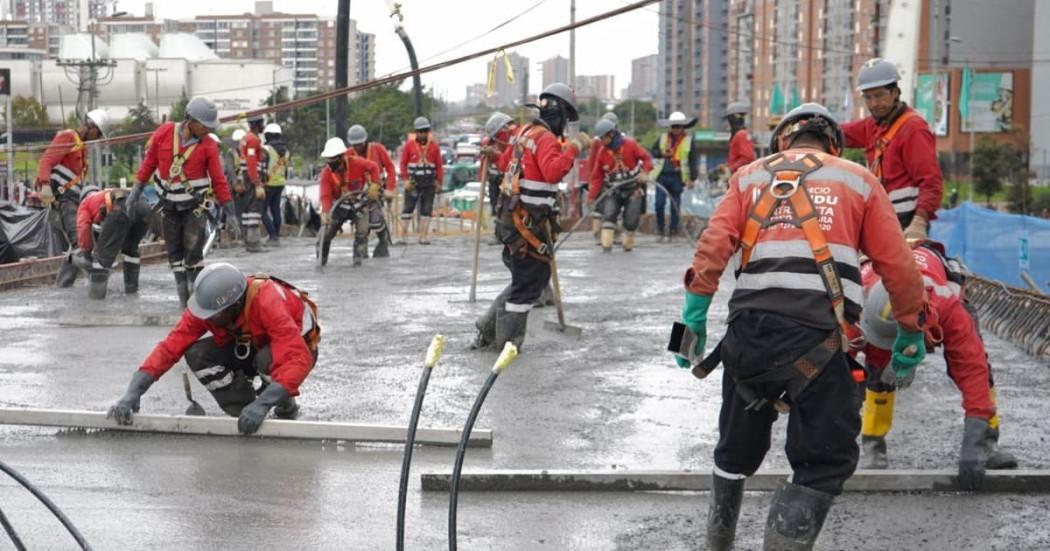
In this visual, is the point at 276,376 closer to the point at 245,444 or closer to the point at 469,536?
the point at 245,444

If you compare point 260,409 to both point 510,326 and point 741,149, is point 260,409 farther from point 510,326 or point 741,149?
point 741,149

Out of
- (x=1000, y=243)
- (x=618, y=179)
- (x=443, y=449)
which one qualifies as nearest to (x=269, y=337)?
(x=443, y=449)

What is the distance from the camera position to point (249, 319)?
7891mm

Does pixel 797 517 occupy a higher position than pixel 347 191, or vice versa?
pixel 347 191

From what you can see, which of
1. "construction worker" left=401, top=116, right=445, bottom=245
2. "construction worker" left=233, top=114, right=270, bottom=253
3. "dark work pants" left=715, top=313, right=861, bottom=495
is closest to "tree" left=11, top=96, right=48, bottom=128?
"construction worker" left=233, top=114, right=270, bottom=253

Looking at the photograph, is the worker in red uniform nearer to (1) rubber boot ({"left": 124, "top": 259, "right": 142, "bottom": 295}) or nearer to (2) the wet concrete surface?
(2) the wet concrete surface

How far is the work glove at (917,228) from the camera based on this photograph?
827cm

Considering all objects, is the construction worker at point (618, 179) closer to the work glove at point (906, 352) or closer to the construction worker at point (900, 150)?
the construction worker at point (900, 150)

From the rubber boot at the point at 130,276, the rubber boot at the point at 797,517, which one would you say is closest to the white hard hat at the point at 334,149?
the rubber boot at the point at 130,276

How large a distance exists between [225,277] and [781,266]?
10.9 feet

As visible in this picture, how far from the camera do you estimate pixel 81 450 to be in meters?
7.60

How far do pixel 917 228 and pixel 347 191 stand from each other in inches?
467

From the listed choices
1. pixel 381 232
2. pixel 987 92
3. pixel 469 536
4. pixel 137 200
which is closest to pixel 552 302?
pixel 137 200

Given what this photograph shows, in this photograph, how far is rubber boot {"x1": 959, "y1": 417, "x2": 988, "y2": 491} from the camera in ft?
22.5
